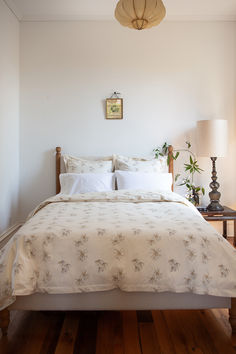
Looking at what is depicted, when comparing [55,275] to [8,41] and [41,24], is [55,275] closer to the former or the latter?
[8,41]

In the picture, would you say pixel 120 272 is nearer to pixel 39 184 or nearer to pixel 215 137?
pixel 215 137

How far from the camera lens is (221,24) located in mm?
3789

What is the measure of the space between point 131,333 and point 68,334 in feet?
1.22

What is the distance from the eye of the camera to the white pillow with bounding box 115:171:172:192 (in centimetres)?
325

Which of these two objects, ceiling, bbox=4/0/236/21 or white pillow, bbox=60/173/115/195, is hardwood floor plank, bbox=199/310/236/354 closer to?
white pillow, bbox=60/173/115/195

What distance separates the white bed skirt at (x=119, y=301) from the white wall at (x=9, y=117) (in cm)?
180

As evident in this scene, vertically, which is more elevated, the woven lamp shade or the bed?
the woven lamp shade

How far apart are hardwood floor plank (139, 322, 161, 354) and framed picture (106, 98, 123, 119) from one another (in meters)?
2.57

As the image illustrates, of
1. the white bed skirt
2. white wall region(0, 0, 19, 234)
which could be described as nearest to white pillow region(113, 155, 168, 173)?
white wall region(0, 0, 19, 234)

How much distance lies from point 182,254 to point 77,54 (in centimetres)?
299

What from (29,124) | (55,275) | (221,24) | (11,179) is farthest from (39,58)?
(55,275)

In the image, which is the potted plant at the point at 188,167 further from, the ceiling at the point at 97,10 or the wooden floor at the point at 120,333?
the wooden floor at the point at 120,333

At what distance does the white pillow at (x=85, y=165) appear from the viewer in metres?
3.53

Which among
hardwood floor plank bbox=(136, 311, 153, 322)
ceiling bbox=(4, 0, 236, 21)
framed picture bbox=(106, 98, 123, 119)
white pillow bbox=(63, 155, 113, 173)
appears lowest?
hardwood floor plank bbox=(136, 311, 153, 322)
